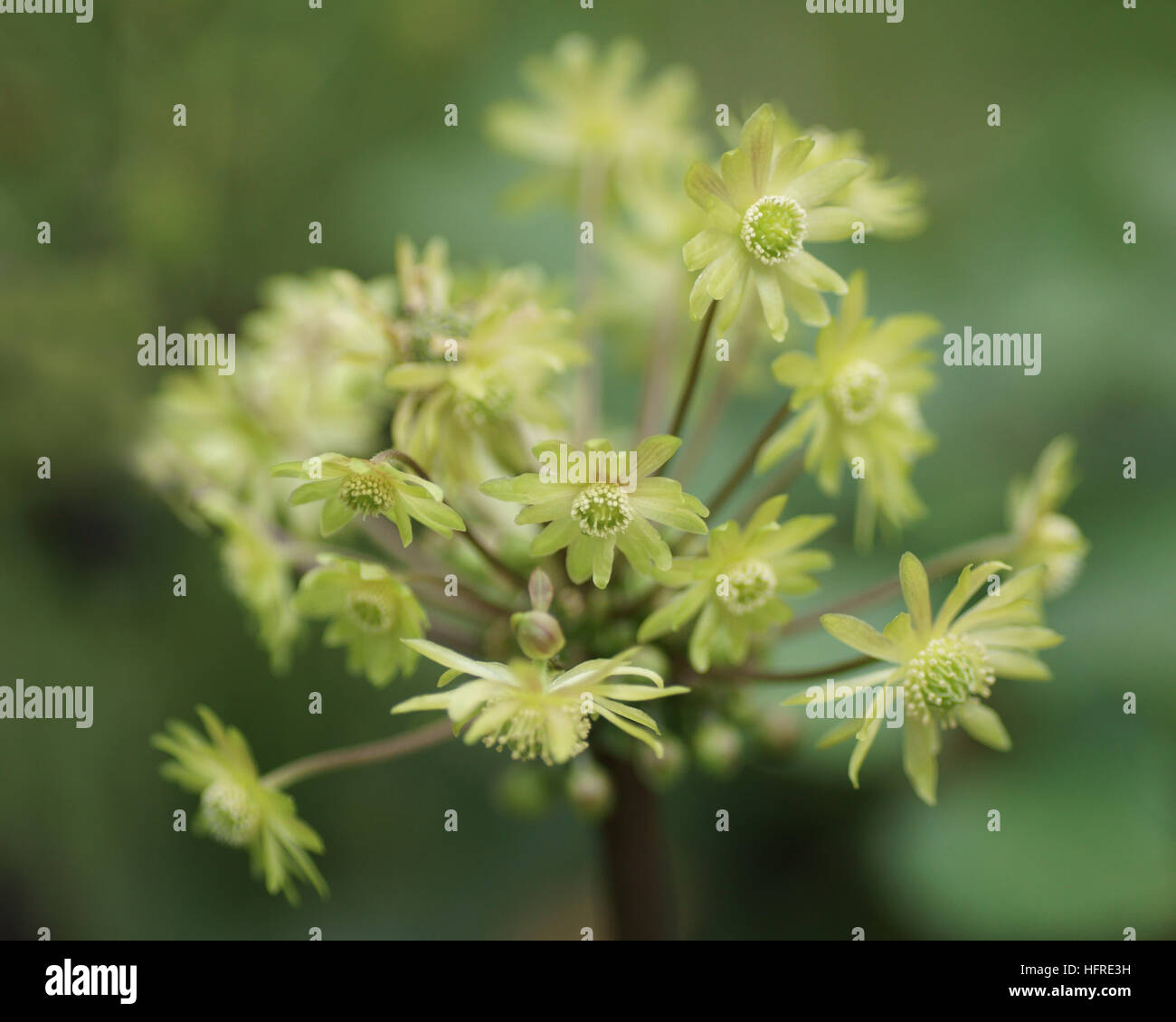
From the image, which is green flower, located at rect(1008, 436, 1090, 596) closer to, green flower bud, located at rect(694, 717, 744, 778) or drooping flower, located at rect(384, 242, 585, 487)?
green flower bud, located at rect(694, 717, 744, 778)

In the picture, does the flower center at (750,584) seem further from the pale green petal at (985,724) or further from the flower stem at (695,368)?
the pale green petal at (985,724)

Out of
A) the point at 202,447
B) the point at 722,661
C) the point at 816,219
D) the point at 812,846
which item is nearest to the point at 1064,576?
the point at 722,661

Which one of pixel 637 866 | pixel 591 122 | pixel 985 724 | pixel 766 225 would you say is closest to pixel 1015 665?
pixel 985 724

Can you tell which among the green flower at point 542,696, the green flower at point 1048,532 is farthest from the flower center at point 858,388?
the green flower at point 542,696

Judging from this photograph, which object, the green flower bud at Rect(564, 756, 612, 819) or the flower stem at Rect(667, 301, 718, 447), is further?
the green flower bud at Rect(564, 756, 612, 819)

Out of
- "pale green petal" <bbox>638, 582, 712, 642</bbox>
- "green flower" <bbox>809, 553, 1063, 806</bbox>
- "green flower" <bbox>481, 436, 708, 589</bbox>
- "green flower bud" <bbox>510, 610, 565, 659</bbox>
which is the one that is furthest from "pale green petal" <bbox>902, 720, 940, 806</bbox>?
"green flower bud" <bbox>510, 610, 565, 659</bbox>

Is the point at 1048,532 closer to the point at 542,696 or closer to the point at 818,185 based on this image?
the point at 818,185
